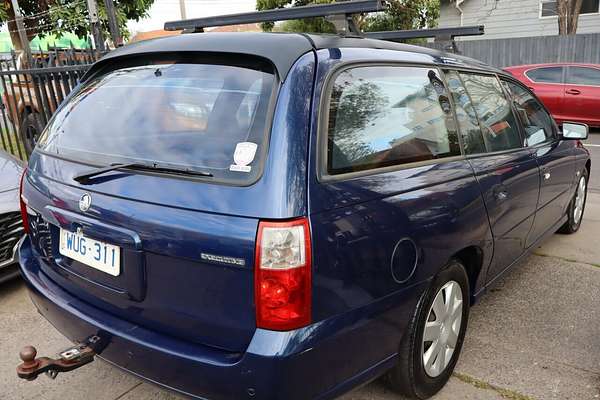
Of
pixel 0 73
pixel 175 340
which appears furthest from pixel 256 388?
pixel 0 73

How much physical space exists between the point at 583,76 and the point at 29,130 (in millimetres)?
10652

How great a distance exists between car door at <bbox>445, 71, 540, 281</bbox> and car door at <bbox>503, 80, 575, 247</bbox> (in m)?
0.18

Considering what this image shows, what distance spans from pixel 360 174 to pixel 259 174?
452mm

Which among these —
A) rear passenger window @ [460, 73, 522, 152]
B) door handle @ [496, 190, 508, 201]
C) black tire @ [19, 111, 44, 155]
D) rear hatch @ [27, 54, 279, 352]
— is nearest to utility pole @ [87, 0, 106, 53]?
black tire @ [19, 111, 44, 155]

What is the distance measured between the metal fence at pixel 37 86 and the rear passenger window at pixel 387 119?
3769mm

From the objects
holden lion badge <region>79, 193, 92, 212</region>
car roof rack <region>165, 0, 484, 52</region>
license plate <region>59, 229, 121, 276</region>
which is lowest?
license plate <region>59, 229, 121, 276</region>

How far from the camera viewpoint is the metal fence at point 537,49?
14727mm

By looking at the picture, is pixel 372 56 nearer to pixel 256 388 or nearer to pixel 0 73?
pixel 256 388

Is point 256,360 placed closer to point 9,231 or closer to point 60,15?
point 9,231

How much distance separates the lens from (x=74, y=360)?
83.7 inches

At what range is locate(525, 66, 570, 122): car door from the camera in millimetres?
10969

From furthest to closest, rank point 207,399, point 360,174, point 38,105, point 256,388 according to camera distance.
→ point 38,105 → point 360,174 → point 207,399 → point 256,388

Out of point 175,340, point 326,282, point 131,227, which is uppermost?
point 131,227

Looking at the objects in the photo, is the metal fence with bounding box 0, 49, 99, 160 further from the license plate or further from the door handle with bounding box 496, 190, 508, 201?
the door handle with bounding box 496, 190, 508, 201
